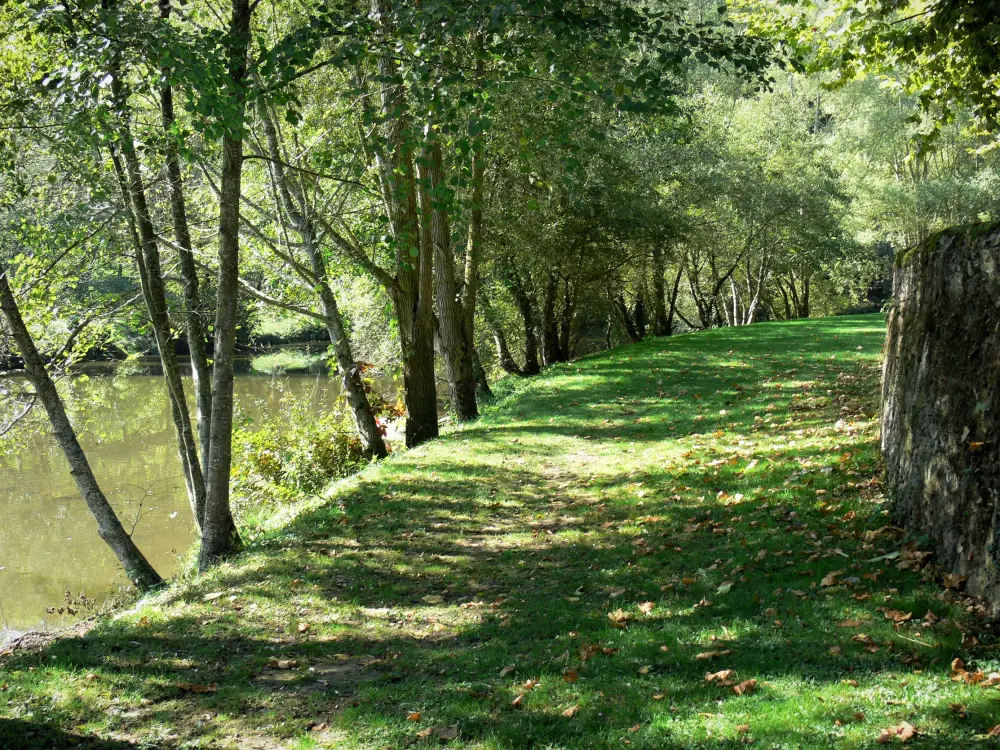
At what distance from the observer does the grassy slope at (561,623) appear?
179 inches

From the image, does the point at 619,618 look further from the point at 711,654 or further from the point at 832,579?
the point at 832,579

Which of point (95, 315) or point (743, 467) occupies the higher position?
point (95, 315)

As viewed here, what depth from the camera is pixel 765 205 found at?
32625 mm

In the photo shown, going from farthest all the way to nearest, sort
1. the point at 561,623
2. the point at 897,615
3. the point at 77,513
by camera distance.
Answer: the point at 77,513 < the point at 561,623 < the point at 897,615

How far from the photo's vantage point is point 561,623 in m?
6.30

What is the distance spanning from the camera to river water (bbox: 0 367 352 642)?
14.7 m

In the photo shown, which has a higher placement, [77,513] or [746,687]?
[746,687]

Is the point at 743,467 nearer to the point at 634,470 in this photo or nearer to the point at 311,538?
the point at 634,470

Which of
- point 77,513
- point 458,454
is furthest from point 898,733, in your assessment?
point 77,513

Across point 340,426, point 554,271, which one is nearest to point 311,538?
point 340,426

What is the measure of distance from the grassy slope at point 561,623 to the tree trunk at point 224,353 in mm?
671

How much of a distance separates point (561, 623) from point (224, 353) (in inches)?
198

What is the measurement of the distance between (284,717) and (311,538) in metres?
4.49

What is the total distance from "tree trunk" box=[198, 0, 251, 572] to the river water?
15.3ft
